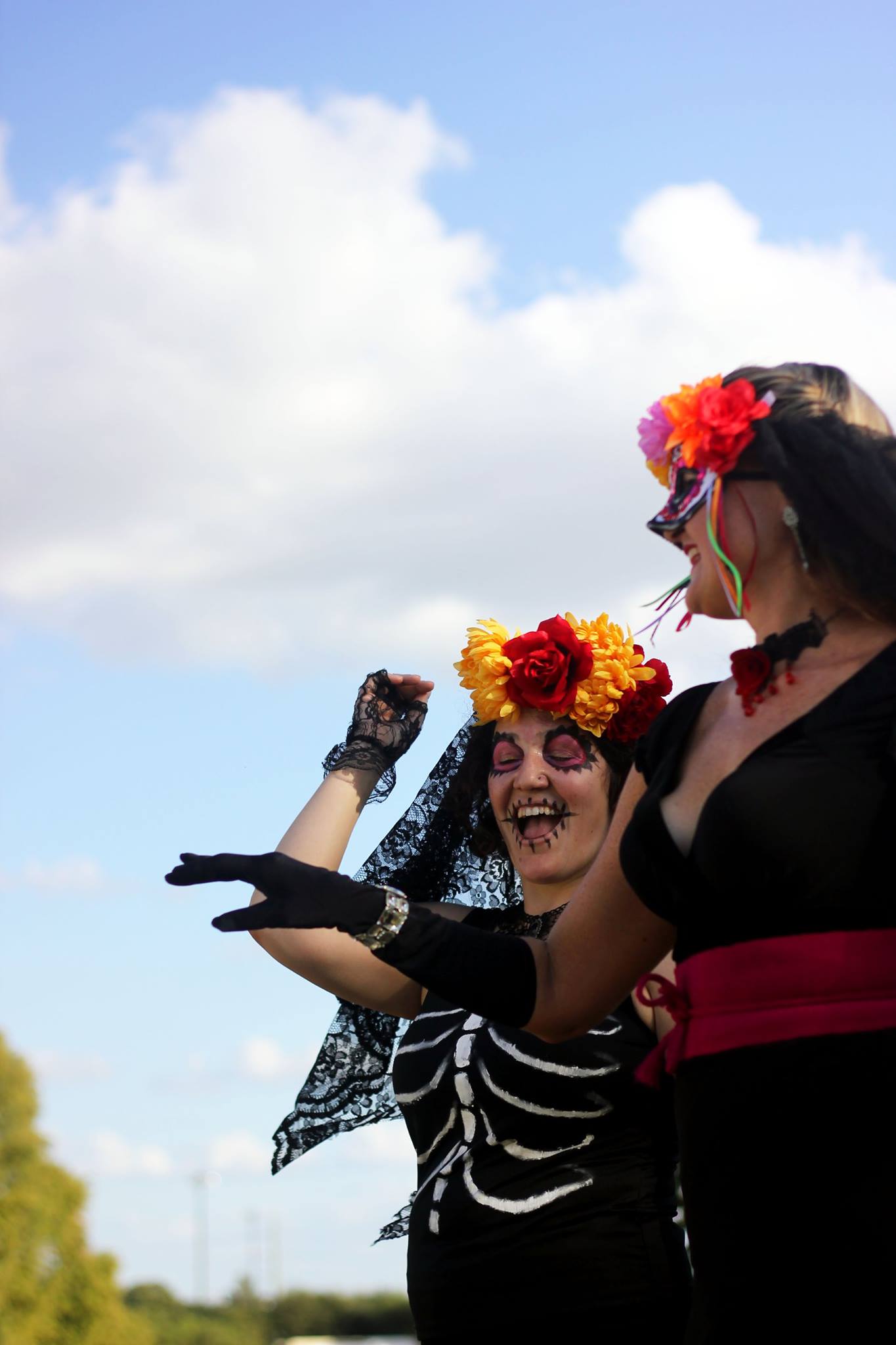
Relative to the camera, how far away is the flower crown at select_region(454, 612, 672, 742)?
405 cm

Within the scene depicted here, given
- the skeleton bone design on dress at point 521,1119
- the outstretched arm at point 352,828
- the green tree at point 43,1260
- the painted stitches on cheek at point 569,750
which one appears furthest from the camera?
the green tree at point 43,1260

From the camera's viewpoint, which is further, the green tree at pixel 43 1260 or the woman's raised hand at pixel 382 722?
the green tree at pixel 43 1260

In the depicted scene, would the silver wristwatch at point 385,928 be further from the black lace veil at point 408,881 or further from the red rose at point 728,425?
the black lace veil at point 408,881

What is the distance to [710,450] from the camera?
2.45 m

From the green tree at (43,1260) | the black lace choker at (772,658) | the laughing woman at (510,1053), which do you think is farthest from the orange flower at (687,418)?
the green tree at (43,1260)

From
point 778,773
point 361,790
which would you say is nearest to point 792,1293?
point 778,773

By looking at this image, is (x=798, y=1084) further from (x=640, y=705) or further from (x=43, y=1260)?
(x=43, y=1260)

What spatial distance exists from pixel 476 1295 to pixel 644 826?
1.43m

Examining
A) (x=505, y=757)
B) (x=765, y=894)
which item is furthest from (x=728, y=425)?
(x=505, y=757)

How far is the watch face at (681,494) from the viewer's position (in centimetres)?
247

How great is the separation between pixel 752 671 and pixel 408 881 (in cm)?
192

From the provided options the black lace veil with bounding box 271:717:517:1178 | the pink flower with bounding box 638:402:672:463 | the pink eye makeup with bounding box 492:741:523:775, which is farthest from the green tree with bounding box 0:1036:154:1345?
the pink flower with bounding box 638:402:672:463

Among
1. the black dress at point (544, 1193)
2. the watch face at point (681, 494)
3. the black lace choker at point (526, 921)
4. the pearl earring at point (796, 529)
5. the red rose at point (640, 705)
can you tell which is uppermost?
A: the red rose at point (640, 705)

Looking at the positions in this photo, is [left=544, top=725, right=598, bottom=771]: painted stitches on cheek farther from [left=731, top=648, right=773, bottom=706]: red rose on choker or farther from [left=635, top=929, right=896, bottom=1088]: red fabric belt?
[left=635, top=929, right=896, bottom=1088]: red fabric belt
